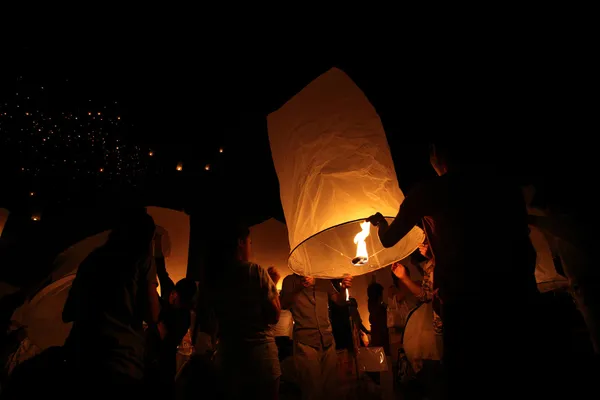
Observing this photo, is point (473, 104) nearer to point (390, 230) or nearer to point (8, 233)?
point (390, 230)

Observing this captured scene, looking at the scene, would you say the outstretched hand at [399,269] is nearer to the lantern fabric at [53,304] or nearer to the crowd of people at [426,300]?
the crowd of people at [426,300]

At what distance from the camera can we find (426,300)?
2.95 metres

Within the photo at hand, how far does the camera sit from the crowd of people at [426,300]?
127 cm

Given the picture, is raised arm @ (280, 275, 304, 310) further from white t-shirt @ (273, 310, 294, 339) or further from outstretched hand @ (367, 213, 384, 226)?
outstretched hand @ (367, 213, 384, 226)

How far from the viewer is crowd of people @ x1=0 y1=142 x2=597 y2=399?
1273 millimetres

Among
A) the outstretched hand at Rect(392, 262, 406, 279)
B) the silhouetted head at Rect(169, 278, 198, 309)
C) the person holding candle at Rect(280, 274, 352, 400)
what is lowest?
the person holding candle at Rect(280, 274, 352, 400)

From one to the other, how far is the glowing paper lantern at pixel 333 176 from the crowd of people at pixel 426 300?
27 centimetres

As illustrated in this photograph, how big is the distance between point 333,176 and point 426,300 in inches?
63.9

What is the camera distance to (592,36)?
106 inches

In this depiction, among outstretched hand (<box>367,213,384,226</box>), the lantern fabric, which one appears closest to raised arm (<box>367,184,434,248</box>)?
outstretched hand (<box>367,213,384,226</box>)

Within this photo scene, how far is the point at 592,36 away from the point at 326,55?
9.54ft

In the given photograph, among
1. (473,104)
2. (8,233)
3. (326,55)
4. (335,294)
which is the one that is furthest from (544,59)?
(8,233)

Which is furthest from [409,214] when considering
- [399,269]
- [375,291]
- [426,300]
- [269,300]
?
[375,291]

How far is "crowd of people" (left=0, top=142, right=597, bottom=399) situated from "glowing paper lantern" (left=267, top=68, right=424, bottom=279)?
267 mm
